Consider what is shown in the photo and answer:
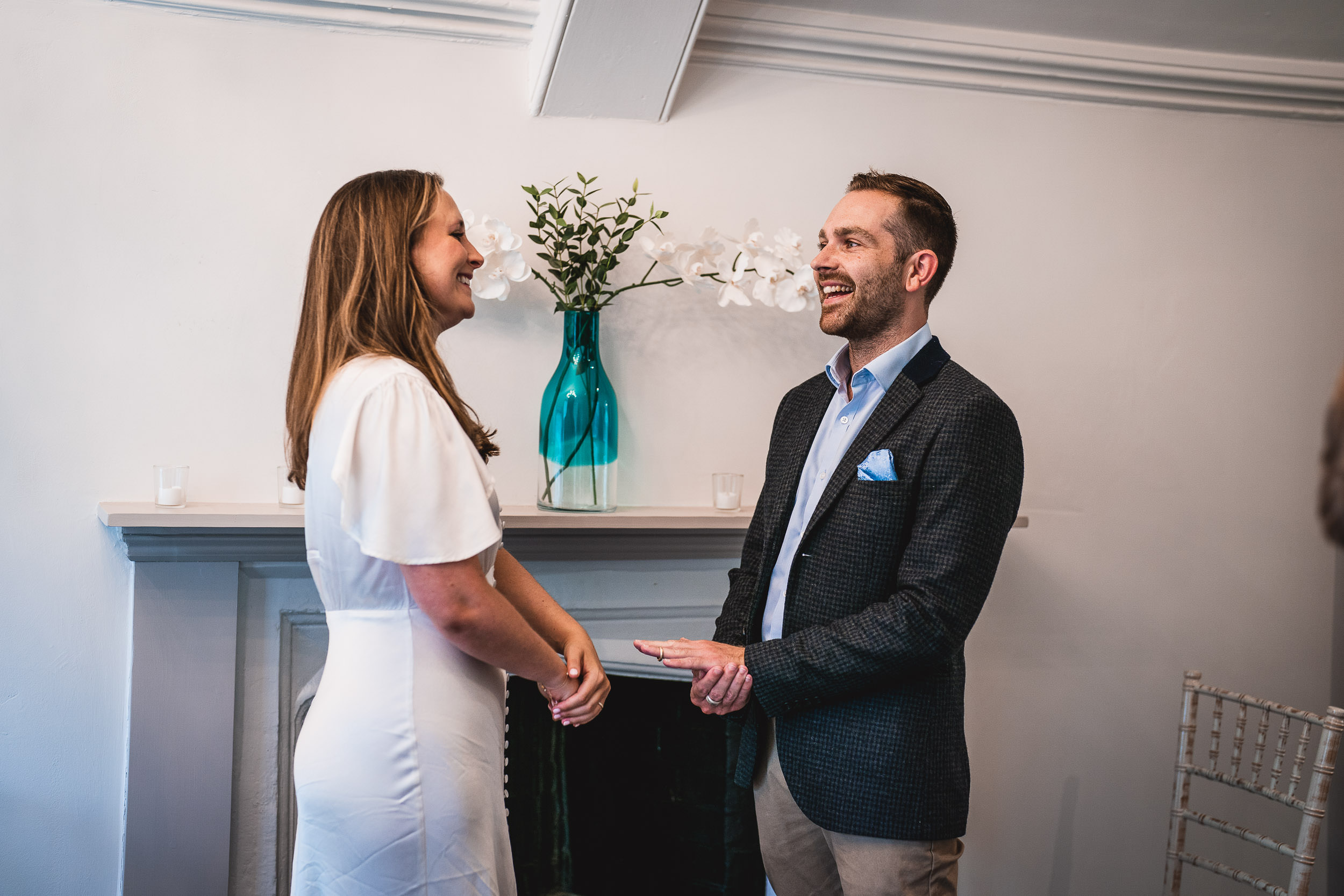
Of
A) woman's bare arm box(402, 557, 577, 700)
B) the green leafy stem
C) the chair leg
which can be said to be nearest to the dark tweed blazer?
woman's bare arm box(402, 557, 577, 700)

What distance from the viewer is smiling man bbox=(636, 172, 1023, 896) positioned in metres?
1.39

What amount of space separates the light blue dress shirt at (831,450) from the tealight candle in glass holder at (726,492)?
0.45m

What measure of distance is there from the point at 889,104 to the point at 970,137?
22cm

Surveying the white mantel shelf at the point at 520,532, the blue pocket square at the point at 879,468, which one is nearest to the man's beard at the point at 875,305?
the blue pocket square at the point at 879,468

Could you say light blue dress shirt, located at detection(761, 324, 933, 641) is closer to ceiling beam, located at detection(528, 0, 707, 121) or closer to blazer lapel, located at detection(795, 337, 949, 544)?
blazer lapel, located at detection(795, 337, 949, 544)

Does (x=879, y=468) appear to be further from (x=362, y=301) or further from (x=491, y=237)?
(x=491, y=237)

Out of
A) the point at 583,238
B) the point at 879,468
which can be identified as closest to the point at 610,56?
the point at 583,238

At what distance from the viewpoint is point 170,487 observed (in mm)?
1807

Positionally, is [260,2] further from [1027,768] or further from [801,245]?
[1027,768]

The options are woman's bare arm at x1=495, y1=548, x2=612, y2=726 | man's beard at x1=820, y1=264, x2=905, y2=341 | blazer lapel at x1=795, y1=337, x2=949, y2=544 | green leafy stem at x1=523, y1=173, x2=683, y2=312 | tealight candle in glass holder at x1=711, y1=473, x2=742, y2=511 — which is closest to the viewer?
woman's bare arm at x1=495, y1=548, x2=612, y2=726

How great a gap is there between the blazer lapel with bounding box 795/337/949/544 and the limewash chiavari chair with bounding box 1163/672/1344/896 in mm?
1065

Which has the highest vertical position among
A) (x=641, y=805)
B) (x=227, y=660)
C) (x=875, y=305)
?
(x=875, y=305)

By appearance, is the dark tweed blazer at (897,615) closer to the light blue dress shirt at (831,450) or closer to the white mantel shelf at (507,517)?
the light blue dress shirt at (831,450)

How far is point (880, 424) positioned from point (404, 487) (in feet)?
2.42
